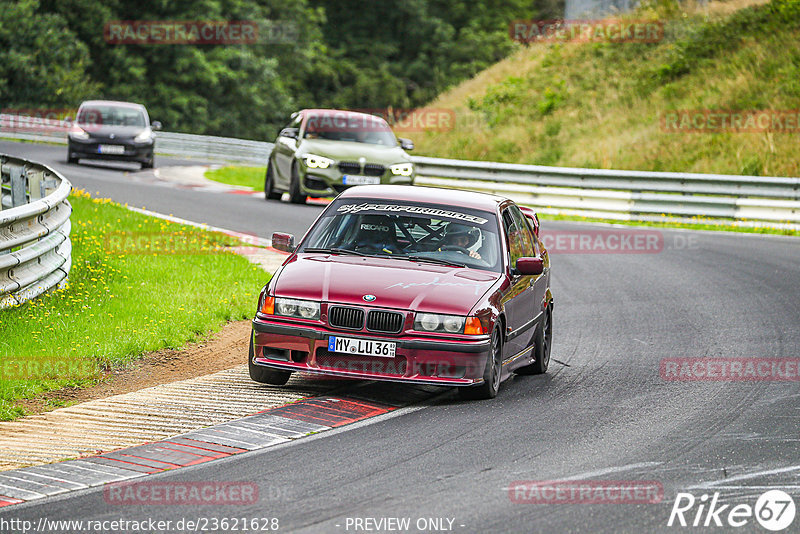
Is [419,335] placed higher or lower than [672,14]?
lower

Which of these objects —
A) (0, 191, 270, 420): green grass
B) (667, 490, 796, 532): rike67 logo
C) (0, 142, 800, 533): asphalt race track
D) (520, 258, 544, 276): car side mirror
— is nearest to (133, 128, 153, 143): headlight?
(0, 191, 270, 420): green grass

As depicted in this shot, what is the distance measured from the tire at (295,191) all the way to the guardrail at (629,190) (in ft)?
16.9

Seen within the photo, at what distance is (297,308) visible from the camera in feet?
28.8

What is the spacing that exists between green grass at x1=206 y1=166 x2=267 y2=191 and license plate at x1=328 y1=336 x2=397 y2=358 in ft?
68.2

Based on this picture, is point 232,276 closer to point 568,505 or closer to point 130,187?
point 568,505

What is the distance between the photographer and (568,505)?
616cm

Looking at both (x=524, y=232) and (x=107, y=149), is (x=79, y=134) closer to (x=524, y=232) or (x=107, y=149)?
(x=107, y=149)

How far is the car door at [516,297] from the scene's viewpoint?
9453 millimetres

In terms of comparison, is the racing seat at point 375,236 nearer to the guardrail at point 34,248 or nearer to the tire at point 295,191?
the guardrail at point 34,248

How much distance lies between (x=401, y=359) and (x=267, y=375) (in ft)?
3.81

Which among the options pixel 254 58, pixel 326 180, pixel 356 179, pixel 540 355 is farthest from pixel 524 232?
pixel 254 58

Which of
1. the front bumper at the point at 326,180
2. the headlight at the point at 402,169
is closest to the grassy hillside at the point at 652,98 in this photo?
the headlight at the point at 402,169

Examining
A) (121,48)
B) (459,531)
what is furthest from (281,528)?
(121,48)

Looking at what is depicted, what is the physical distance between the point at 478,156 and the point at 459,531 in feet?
95.5
